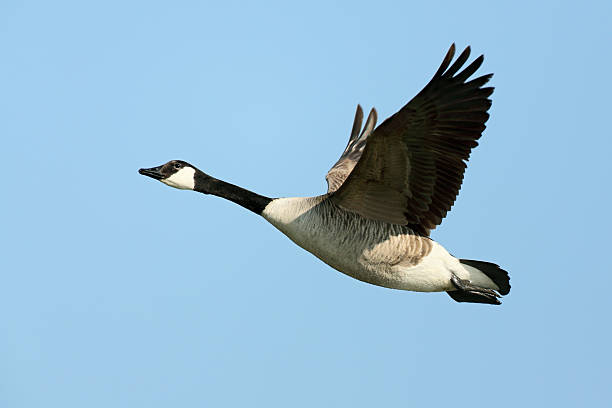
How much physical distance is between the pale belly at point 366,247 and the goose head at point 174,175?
1331mm

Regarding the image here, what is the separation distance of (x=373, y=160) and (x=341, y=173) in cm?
279

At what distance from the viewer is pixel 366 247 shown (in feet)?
27.8

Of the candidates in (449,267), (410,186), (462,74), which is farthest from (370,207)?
(462,74)

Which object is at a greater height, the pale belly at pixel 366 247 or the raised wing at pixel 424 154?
the raised wing at pixel 424 154

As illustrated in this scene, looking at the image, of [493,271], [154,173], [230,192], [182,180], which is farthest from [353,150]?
[493,271]

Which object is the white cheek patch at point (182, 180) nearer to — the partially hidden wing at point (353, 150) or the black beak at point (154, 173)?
the black beak at point (154, 173)

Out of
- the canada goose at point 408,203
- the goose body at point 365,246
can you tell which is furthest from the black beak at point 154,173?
the goose body at point 365,246

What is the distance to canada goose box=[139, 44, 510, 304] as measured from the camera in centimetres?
777

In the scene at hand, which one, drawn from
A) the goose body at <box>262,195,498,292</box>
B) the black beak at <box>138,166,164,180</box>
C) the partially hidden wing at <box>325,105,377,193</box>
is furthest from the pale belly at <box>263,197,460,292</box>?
the partially hidden wing at <box>325,105,377,193</box>

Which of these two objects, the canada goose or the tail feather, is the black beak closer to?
the canada goose

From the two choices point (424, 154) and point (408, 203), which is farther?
point (408, 203)

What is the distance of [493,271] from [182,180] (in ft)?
13.0

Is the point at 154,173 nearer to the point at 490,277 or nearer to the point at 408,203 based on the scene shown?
the point at 408,203

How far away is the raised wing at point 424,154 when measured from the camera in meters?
7.68
